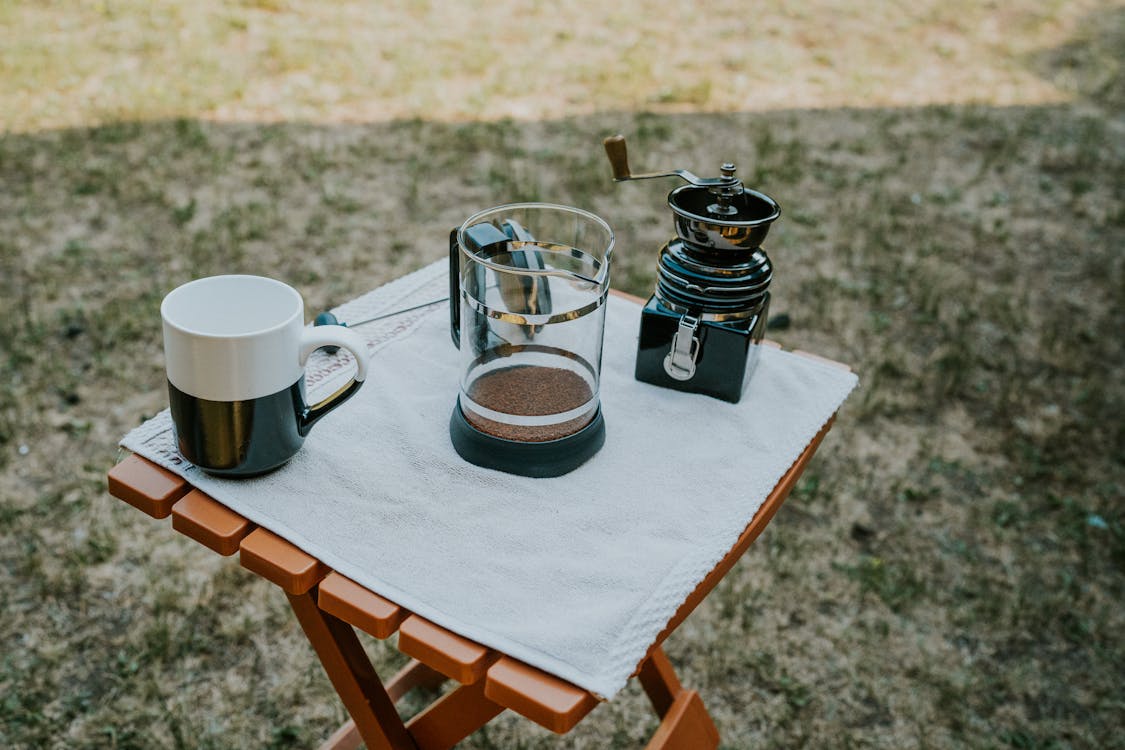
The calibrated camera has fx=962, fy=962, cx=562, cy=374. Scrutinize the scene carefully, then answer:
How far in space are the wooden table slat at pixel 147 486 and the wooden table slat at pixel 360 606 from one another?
0.26 meters

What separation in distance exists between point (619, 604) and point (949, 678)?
1348mm

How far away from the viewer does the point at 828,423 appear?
1.52m

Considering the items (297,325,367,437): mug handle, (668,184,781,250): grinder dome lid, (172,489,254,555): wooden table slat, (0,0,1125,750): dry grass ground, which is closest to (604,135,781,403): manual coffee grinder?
(668,184,781,250): grinder dome lid

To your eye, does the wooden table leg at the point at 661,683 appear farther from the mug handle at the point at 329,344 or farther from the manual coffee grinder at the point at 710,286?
the mug handle at the point at 329,344

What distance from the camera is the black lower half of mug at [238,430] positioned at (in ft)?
3.85

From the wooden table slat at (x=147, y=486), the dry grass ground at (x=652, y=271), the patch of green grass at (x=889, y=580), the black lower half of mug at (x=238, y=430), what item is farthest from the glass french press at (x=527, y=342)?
the patch of green grass at (x=889, y=580)

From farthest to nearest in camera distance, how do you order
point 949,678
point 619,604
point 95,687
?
point 949,678
point 95,687
point 619,604

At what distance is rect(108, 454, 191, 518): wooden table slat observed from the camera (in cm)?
123

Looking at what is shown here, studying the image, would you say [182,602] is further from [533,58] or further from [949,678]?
[533,58]

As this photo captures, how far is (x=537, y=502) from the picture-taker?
1257mm

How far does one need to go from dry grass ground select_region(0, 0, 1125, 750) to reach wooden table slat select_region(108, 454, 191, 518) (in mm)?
856

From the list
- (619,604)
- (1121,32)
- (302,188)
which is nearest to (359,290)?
(302,188)

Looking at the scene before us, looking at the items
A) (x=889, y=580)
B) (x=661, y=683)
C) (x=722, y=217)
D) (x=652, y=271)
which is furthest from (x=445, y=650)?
(x=652, y=271)

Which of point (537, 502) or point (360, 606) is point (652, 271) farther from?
point (360, 606)
